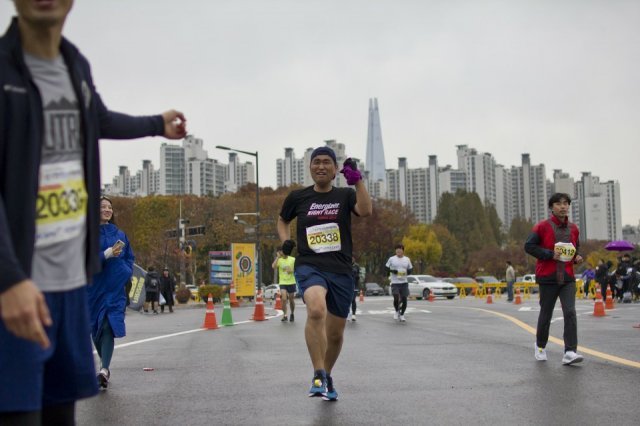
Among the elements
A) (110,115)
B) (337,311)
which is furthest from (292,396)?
(110,115)

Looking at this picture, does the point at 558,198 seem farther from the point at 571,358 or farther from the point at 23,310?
the point at 23,310

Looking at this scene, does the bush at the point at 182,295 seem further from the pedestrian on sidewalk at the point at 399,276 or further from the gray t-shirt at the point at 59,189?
the gray t-shirt at the point at 59,189

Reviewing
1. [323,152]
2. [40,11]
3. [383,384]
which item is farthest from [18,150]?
[383,384]

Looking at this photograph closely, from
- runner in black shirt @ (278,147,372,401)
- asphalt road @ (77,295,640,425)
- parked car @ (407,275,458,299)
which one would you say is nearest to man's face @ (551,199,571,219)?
asphalt road @ (77,295,640,425)

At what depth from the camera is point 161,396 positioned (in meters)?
6.53

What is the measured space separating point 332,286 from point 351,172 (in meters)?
0.96

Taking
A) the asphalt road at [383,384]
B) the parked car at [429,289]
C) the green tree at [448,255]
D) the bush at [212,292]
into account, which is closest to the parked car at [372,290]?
the parked car at [429,289]

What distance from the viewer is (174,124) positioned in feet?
10.1

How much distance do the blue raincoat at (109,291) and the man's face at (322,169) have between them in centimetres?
222

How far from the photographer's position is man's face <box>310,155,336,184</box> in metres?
6.45

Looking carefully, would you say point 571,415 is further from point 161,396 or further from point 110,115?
point 110,115

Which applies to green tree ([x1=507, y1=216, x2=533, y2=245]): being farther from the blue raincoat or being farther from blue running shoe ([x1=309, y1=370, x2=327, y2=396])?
blue running shoe ([x1=309, y1=370, x2=327, y2=396])

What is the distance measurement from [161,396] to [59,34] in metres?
4.59

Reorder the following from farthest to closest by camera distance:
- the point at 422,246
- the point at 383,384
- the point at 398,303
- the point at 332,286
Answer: the point at 422,246 < the point at 398,303 < the point at 383,384 < the point at 332,286
